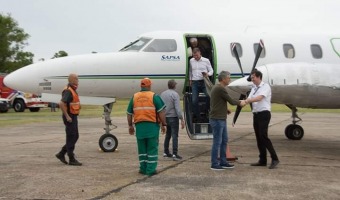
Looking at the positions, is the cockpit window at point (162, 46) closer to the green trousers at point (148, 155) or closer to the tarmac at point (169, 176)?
the tarmac at point (169, 176)

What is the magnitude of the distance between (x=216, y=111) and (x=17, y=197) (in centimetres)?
436

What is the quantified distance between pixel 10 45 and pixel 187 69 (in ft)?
222

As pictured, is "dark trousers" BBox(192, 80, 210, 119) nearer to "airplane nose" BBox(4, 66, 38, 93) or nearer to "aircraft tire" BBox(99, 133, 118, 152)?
"aircraft tire" BBox(99, 133, 118, 152)

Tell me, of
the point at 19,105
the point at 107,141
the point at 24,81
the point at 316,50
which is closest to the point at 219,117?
the point at 107,141

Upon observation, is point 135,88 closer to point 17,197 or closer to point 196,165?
point 196,165

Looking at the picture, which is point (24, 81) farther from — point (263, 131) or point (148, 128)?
point (263, 131)

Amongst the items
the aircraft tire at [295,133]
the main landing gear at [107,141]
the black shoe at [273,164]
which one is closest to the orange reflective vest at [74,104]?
the main landing gear at [107,141]

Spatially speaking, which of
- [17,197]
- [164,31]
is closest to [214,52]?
[164,31]

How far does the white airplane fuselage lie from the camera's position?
1082 cm

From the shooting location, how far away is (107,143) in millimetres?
12164

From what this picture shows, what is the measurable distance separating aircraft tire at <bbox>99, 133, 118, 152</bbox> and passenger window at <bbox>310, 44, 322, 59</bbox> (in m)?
6.52

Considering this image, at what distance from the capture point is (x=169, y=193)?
7.18 metres

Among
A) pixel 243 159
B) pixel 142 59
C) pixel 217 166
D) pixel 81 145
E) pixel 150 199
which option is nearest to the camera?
pixel 150 199

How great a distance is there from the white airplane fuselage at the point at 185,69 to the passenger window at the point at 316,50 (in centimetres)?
11
